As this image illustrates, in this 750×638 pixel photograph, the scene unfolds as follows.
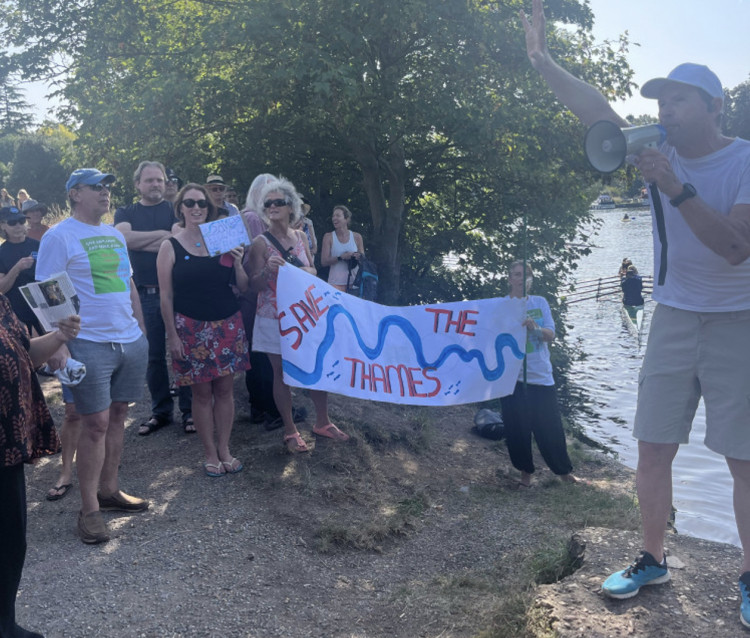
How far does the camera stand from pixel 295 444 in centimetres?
621

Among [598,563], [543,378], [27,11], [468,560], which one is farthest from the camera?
[27,11]

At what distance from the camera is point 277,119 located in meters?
12.5

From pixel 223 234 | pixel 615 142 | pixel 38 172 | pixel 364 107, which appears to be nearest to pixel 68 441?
pixel 223 234

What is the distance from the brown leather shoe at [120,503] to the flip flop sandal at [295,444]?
54.0 inches

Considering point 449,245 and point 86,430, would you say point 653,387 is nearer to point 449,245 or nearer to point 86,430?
point 86,430

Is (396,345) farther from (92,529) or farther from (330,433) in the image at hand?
(92,529)

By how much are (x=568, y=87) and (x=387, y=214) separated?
934cm

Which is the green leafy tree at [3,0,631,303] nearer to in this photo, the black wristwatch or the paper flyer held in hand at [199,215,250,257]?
the paper flyer held in hand at [199,215,250,257]

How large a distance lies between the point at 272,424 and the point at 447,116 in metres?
6.25

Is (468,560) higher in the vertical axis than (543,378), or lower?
lower

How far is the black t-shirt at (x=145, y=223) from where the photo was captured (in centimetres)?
641

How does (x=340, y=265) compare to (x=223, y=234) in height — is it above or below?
below

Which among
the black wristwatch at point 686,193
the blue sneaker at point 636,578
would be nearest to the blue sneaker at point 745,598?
the blue sneaker at point 636,578

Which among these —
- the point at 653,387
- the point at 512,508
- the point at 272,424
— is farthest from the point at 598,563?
the point at 272,424
